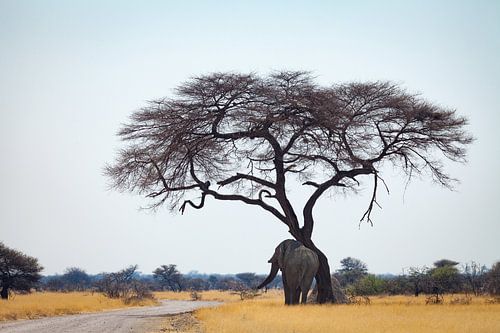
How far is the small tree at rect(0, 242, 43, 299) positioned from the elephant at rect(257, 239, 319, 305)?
30735mm

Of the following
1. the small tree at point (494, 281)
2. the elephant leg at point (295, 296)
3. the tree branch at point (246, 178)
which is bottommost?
the elephant leg at point (295, 296)

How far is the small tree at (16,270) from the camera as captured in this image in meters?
50.5

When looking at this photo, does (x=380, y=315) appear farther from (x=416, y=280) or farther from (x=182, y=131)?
(x=416, y=280)

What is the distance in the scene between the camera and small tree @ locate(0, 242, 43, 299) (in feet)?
166

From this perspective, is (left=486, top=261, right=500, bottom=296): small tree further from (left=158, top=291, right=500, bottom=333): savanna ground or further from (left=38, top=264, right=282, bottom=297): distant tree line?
(left=38, top=264, right=282, bottom=297): distant tree line

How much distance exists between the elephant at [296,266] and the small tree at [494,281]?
12718mm

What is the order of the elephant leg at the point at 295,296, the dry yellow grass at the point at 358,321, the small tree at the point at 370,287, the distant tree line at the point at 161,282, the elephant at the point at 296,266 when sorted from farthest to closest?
the distant tree line at the point at 161,282, the small tree at the point at 370,287, the elephant leg at the point at 295,296, the elephant at the point at 296,266, the dry yellow grass at the point at 358,321

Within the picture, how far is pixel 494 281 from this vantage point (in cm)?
3488

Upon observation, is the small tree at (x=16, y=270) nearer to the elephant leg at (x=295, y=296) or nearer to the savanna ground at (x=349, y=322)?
the elephant leg at (x=295, y=296)

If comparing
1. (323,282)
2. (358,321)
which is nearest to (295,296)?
(323,282)

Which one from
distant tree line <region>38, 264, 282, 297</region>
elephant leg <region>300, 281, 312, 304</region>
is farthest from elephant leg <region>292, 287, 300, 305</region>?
distant tree line <region>38, 264, 282, 297</region>

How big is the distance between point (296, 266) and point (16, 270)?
3255 cm

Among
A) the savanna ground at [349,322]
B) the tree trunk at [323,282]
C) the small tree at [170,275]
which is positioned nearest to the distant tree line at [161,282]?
the small tree at [170,275]

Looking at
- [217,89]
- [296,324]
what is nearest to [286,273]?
[217,89]
